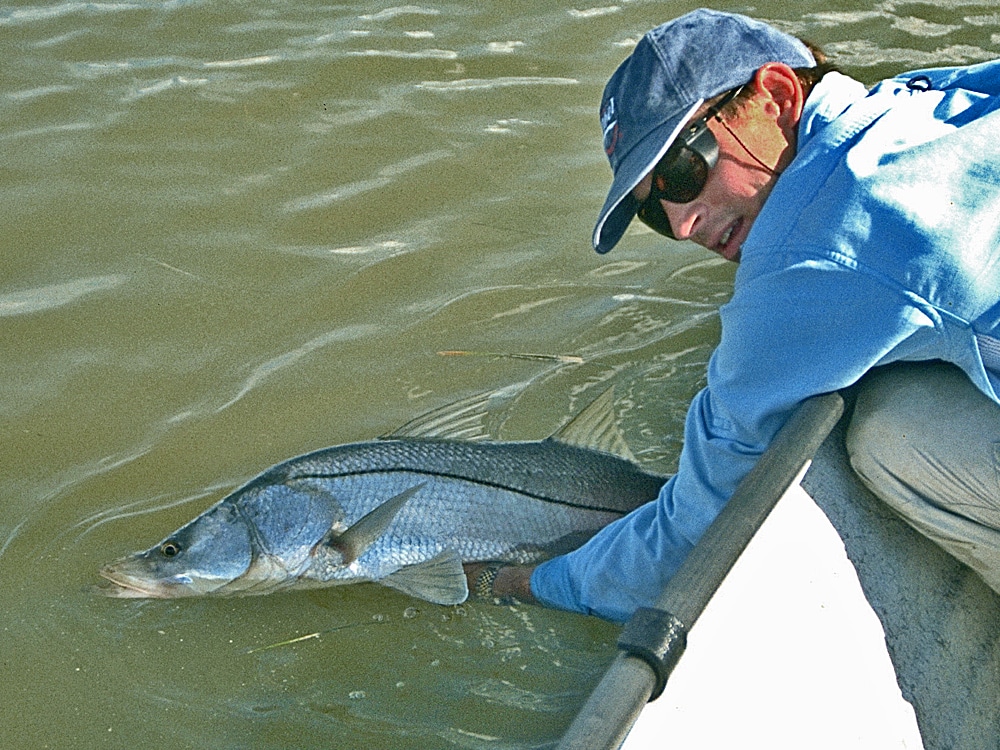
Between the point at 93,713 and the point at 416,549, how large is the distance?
100 centimetres

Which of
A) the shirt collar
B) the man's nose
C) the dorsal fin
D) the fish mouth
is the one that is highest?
the shirt collar

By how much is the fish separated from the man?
Answer: 57 centimetres

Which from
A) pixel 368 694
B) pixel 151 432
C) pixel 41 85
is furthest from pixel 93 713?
pixel 41 85

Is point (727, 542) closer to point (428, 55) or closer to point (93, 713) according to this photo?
point (93, 713)

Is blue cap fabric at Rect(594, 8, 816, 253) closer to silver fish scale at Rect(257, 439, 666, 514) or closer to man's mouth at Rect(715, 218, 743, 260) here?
man's mouth at Rect(715, 218, 743, 260)

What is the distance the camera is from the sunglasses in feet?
9.07

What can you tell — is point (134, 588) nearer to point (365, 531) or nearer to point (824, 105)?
point (365, 531)

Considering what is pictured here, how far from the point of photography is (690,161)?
9.10ft

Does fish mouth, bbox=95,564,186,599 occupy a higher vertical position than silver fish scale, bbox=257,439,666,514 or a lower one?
lower

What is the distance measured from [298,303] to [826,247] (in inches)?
133

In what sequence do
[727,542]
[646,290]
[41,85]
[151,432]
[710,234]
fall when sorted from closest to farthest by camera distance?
A: [727,542]
[710,234]
[151,432]
[646,290]
[41,85]

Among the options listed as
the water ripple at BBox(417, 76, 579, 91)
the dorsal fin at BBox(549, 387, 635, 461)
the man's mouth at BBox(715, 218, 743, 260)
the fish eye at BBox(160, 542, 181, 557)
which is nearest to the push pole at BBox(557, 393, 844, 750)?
the man's mouth at BBox(715, 218, 743, 260)

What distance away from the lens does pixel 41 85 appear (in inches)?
281

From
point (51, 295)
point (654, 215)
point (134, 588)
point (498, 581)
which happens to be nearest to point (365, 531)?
point (498, 581)
